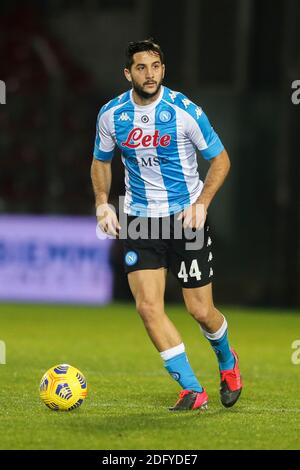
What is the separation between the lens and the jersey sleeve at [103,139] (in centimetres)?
795

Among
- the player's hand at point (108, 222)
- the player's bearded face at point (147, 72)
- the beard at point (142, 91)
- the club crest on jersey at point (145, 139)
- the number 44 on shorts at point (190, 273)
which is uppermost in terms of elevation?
the player's bearded face at point (147, 72)

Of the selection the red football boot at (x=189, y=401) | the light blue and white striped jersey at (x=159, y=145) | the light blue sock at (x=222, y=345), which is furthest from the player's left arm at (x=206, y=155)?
the red football boot at (x=189, y=401)

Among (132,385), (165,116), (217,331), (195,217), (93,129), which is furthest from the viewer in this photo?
(93,129)

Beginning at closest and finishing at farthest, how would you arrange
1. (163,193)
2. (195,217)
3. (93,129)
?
(195,217)
(163,193)
(93,129)

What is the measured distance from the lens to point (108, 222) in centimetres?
773

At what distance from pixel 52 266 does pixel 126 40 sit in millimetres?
3972

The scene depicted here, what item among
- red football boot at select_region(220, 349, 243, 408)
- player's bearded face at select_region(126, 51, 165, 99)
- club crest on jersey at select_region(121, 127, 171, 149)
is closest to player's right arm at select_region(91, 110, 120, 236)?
club crest on jersey at select_region(121, 127, 171, 149)

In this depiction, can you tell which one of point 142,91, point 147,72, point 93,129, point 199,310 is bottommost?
point 199,310

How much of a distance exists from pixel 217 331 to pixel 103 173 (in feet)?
4.05

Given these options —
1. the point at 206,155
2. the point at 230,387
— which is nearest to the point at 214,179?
the point at 206,155

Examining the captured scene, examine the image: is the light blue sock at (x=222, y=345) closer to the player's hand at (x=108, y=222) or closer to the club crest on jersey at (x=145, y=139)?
the player's hand at (x=108, y=222)

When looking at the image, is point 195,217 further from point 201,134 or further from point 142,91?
point 142,91

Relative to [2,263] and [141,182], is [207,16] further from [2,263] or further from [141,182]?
[141,182]

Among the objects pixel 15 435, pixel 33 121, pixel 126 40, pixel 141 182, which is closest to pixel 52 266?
pixel 33 121
